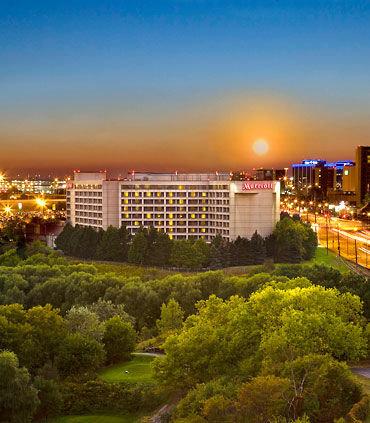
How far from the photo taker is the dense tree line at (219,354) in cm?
2616

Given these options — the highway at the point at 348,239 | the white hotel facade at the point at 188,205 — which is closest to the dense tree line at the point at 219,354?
the highway at the point at 348,239

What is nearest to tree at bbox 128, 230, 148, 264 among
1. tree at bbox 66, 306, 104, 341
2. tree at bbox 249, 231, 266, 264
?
tree at bbox 249, 231, 266, 264

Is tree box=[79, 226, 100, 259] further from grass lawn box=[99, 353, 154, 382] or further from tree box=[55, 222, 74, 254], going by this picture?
grass lawn box=[99, 353, 154, 382]

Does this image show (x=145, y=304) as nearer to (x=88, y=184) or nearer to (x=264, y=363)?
(x=264, y=363)

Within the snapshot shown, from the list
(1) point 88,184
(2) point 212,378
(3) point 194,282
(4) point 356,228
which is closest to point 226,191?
(1) point 88,184

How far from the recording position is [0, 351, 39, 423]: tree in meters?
33.4

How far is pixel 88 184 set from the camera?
121m

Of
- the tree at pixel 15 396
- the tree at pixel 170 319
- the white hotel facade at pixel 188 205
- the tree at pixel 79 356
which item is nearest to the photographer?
the tree at pixel 15 396

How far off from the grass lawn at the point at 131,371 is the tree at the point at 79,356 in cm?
102

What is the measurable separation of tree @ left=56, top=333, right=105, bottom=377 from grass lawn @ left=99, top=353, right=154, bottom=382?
102cm

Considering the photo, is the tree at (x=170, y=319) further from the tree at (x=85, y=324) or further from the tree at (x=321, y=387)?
the tree at (x=321, y=387)

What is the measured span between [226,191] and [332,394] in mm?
82662

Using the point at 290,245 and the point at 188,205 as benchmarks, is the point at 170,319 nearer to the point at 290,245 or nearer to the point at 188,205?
the point at 290,245

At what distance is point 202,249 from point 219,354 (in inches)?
2346
